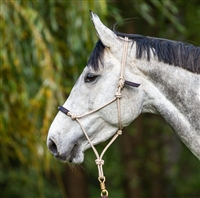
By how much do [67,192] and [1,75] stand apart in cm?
598

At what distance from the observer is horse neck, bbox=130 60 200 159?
10.1ft

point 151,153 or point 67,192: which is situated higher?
point 151,153

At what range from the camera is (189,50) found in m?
3.09

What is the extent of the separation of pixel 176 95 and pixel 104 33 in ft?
1.87

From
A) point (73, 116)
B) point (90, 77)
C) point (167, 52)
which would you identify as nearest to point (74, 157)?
point (73, 116)

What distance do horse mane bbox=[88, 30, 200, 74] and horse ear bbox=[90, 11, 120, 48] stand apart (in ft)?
0.19

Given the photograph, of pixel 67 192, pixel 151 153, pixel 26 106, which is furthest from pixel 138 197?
pixel 26 106

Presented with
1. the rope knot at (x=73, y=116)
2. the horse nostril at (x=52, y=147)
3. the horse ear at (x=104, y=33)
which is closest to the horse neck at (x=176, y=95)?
the horse ear at (x=104, y=33)

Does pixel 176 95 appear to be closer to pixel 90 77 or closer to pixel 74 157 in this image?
pixel 90 77

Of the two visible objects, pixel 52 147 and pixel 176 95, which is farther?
pixel 52 147

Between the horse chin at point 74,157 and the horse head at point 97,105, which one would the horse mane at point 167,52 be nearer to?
the horse head at point 97,105

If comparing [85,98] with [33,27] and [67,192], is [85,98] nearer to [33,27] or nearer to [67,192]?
[33,27]

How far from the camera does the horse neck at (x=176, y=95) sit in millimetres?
3066

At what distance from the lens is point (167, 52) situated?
3.12 meters
